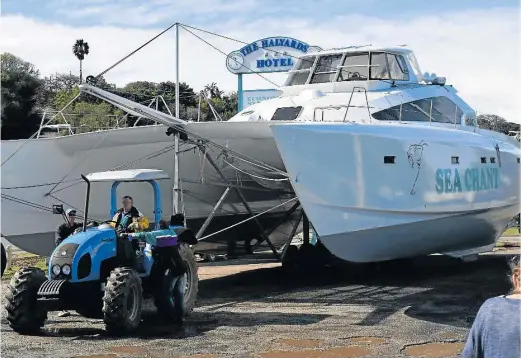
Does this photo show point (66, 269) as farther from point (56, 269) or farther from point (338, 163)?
point (338, 163)

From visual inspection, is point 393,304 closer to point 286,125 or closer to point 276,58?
point 286,125

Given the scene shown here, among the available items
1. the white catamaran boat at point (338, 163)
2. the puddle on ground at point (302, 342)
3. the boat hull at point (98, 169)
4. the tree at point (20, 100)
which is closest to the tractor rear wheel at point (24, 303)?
the puddle on ground at point (302, 342)

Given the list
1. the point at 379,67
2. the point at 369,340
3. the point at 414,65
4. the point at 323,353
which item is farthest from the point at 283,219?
the point at 323,353

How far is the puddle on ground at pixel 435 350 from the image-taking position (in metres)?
7.44

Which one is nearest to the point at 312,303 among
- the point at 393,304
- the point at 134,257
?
the point at 393,304

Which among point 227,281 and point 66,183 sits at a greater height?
point 66,183

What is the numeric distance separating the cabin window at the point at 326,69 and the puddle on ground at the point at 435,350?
7.39 metres

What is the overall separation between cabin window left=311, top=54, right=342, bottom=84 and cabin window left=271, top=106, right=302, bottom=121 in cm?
153

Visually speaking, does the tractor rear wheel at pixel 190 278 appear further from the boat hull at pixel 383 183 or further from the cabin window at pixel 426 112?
the cabin window at pixel 426 112

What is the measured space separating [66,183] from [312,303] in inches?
205

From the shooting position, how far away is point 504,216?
49.9 ft

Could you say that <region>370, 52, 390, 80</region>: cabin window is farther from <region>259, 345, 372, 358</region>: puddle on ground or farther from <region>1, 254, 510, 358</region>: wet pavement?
<region>259, 345, 372, 358</region>: puddle on ground

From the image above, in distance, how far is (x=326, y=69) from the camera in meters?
14.8

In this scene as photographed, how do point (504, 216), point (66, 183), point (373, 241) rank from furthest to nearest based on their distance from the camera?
point (504, 216), point (66, 183), point (373, 241)
